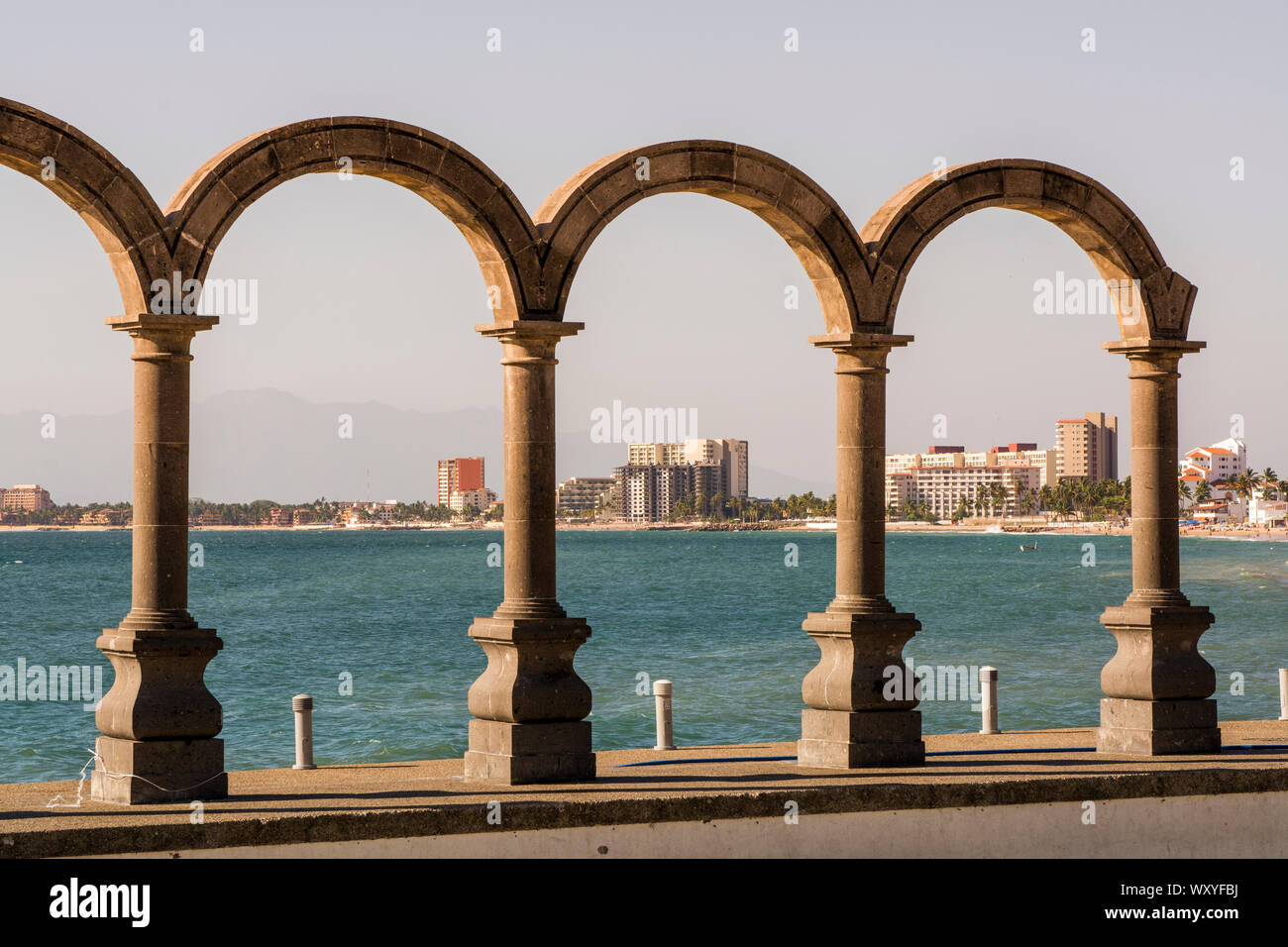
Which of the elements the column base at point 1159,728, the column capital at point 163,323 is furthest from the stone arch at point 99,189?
the column base at point 1159,728

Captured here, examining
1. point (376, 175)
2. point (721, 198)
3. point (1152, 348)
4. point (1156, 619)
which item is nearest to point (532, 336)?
point (376, 175)

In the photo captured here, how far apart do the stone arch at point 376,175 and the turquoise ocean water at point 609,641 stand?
2216 centimetres

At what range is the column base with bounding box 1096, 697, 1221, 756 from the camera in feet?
47.2

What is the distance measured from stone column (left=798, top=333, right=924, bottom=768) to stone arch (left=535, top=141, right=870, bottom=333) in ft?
1.59

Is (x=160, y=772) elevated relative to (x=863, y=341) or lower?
lower

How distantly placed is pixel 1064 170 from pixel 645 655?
47.6 metres

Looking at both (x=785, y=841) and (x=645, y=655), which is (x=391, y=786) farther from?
(x=645, y=655)

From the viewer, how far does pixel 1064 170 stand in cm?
1414

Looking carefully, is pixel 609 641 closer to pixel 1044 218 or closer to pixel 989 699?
pixel 989 699

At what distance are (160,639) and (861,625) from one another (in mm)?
5462

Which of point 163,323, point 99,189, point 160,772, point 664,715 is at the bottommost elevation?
point 664,715

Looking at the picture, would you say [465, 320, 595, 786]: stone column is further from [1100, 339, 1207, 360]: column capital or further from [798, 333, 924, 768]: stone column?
[1100, 339, 1207, 360]: column capital

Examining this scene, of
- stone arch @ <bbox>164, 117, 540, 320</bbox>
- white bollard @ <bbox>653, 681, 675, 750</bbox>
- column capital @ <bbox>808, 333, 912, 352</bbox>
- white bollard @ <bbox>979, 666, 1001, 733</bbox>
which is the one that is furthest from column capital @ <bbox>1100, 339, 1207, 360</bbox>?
white bollard @ <bbox>653, 681, 675, 750</bbox>

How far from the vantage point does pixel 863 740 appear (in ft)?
43.7
